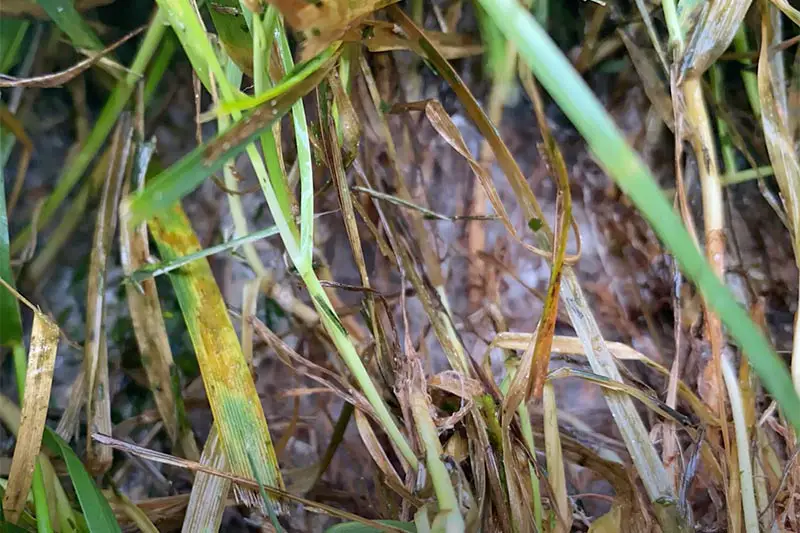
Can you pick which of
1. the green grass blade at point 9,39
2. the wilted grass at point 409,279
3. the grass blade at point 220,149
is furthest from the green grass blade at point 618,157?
the green grass blade at point 9,39

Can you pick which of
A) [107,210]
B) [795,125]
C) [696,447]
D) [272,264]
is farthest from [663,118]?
[107,210]

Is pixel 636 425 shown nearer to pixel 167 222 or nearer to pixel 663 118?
pixel 663 118

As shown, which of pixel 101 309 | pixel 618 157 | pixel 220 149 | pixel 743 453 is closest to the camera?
pixel 618 157

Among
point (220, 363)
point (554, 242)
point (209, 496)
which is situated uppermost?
point (554, 242)

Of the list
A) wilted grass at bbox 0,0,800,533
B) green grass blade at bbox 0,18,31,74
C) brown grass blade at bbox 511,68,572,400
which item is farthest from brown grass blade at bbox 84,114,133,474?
brown grass blade at bbox 511,68,572,400

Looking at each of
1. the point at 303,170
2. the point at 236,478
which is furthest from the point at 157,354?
the point at 303,170

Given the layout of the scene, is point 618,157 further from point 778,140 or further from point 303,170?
point 778,140

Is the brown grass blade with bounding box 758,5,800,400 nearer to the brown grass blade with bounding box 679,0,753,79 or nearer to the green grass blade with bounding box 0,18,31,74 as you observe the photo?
the brown grass blade with bounding box 679,0,753,79
